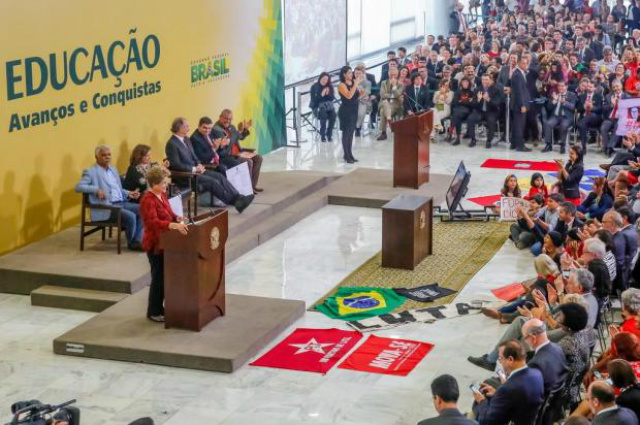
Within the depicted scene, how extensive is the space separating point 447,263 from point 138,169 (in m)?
3.46

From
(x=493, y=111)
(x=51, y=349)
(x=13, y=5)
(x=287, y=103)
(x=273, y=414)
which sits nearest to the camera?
(x=273, y=414)

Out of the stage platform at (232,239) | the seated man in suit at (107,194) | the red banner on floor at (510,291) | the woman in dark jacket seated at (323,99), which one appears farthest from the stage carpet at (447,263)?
the woman in dark jacket seated at (323,99)

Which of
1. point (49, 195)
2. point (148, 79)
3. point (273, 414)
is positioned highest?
point (148, 79)

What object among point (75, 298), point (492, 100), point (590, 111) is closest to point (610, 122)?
point (590, 111)

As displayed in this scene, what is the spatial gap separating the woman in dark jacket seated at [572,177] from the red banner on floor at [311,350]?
4.26 meters

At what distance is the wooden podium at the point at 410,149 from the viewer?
15414 mm

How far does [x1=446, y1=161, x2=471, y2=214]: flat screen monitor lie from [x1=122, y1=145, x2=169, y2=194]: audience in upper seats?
12.4ft

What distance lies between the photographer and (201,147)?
14016mm

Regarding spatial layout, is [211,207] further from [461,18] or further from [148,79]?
[461,18]

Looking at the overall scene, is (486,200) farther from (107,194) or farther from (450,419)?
(450,419)

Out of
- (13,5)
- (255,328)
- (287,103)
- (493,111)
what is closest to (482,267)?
(255,328)

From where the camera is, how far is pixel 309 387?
922 cm

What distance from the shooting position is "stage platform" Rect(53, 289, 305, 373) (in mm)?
9570

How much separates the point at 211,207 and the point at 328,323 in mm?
3742
